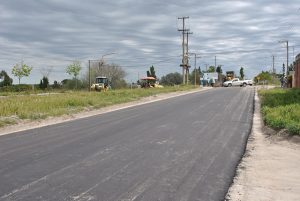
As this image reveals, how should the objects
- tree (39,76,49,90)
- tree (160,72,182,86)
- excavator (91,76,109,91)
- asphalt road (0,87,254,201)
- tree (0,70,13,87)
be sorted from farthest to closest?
tree (160,72,182,86)
tree (0,70,13,87)
tree (39,76,49,90)
excavator (91,76,109,91)
asphalt road (0,87,254,201)

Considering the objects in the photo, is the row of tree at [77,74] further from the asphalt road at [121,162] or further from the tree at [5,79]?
the asphalt road at [121,162]

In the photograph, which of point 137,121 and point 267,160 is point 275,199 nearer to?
point 267,160

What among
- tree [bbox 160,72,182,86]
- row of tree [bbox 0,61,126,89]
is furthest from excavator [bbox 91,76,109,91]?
tree [bbox 160,72,182,86]

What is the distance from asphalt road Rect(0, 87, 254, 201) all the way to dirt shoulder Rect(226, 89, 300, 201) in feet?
0.98

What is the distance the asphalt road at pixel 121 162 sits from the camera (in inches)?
308

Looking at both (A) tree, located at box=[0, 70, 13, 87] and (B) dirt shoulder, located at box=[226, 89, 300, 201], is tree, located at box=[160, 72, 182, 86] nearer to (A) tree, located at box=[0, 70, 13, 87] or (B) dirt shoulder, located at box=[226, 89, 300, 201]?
(A) tree, located at box=[0, 70, 13, 87]

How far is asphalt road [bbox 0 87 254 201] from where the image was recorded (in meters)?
7.82

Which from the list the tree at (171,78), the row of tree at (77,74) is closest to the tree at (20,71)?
the row of tree at (77,74)

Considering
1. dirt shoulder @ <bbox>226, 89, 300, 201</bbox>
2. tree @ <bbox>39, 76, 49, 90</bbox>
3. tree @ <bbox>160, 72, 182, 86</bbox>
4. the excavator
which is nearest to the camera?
dirt shoulder @ <bbox>226, 89, 300, 201</bbox>

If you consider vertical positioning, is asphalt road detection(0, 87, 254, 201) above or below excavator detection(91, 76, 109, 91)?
below

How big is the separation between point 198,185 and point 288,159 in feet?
13.1

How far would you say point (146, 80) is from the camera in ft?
258

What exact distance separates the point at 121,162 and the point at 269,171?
3226 millimetres

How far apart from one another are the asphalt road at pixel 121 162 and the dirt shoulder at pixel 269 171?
0.30m
